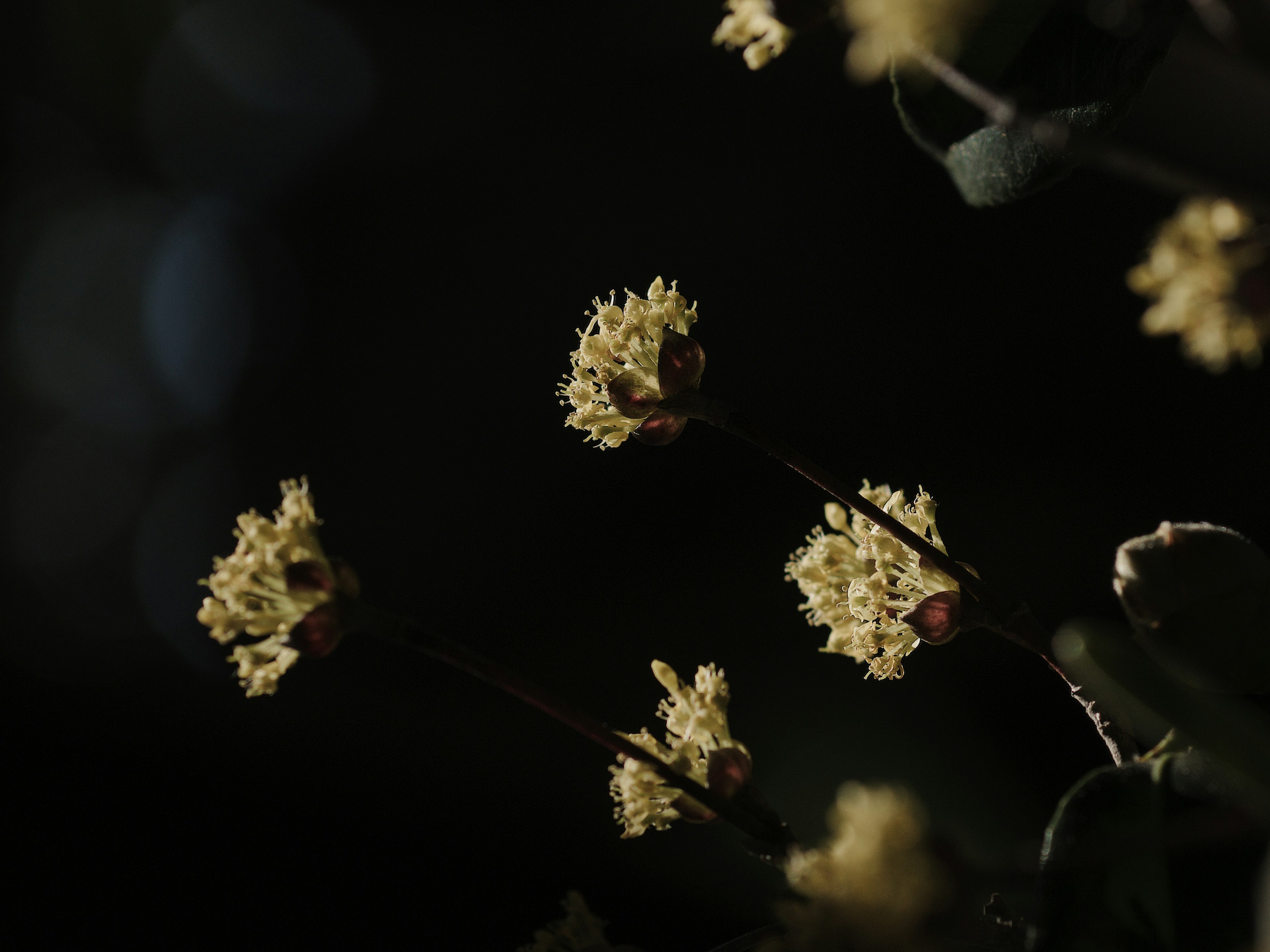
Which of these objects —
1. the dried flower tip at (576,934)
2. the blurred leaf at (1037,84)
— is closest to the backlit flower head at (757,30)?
the blurred leaf at (1037,84)

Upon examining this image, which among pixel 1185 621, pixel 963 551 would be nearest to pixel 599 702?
pixel 963 551

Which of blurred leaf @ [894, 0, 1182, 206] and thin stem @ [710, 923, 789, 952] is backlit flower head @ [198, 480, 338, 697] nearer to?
thin stem @ [710, 923, 789, 952]

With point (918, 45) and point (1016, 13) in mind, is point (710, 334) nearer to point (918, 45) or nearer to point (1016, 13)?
point (1016, 13)

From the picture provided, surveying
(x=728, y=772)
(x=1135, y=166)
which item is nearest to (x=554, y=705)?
(x=728, y=772)

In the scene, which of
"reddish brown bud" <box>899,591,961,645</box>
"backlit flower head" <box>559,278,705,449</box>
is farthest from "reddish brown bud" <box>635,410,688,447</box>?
"reddish brown bud" <box>899,591,961,645</box>

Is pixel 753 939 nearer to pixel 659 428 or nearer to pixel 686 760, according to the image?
pixel 686 760

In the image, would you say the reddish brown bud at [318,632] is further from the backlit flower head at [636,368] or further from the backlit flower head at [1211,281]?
the backlit flower head at [1211,281]
